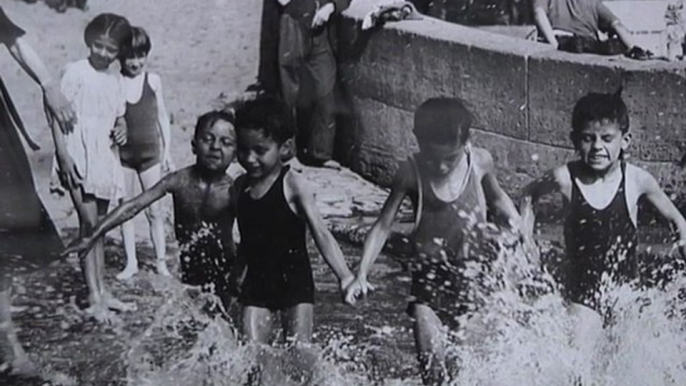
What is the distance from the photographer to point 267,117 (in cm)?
420

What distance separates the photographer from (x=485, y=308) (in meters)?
4.36

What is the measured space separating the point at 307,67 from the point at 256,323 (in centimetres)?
79

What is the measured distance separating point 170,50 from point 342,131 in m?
0.58

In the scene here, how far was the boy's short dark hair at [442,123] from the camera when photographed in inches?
168

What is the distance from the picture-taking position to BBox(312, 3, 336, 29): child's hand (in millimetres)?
4281

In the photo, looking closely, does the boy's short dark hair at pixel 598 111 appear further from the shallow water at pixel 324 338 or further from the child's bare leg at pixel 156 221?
the child's bare leg at pixel 156 221

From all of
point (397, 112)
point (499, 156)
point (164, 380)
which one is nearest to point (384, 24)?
point (397, 112)

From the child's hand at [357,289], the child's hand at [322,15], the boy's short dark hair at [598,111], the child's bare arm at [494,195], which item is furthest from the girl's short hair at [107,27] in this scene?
the boy's short dark hair at [598,111]

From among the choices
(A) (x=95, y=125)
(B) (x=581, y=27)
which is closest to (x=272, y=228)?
(A) (x=95, y=125)

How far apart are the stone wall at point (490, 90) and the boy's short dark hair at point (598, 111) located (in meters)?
0.02

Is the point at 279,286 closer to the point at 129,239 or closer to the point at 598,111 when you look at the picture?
the point at 129,239

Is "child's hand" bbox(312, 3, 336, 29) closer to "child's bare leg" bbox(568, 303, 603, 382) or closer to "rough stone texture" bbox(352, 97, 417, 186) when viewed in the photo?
"rough stone texture" bbox(352, 97, 417, 186)

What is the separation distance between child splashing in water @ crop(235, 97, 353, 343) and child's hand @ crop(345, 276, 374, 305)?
0.02 m

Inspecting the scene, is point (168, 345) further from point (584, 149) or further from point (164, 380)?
point (584, 149)
